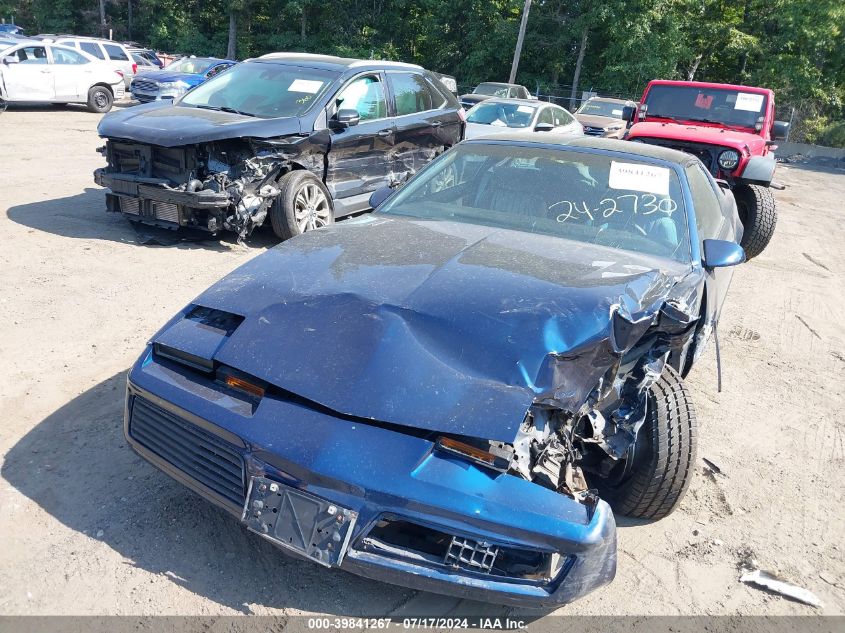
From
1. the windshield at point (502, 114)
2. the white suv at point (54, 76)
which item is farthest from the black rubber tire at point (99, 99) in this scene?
the windshield at point (502, 114)

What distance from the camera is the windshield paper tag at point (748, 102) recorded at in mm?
9469

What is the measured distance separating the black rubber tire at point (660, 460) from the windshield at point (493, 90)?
60.0 feet

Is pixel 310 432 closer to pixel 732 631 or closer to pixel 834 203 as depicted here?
pixel 732 631

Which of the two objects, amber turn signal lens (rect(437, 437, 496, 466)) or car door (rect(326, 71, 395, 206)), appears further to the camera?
car door (rect(326, 71, 395, 206))

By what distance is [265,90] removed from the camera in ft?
23.4

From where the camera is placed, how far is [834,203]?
14.9 meters

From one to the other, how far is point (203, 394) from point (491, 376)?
3.50ft

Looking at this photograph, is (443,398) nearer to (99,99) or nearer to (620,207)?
(620,207)

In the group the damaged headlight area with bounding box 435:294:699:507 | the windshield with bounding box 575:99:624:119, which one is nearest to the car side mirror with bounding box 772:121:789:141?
the damaged headlight area with bounding box 435:294:699:507

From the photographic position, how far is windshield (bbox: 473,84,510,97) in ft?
65.9

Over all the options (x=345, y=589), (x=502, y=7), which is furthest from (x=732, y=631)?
(x=502, y=7)

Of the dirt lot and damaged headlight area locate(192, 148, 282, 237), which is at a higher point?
damaged headlight area locate(192, 148, 282, 237)

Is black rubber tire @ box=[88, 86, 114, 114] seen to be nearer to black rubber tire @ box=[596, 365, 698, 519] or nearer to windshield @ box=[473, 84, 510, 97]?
windshield @ box=[473, 84, 510, 97]

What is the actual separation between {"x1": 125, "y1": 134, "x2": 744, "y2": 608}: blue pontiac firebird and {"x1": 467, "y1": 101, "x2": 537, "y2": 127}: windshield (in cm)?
Result: 890
